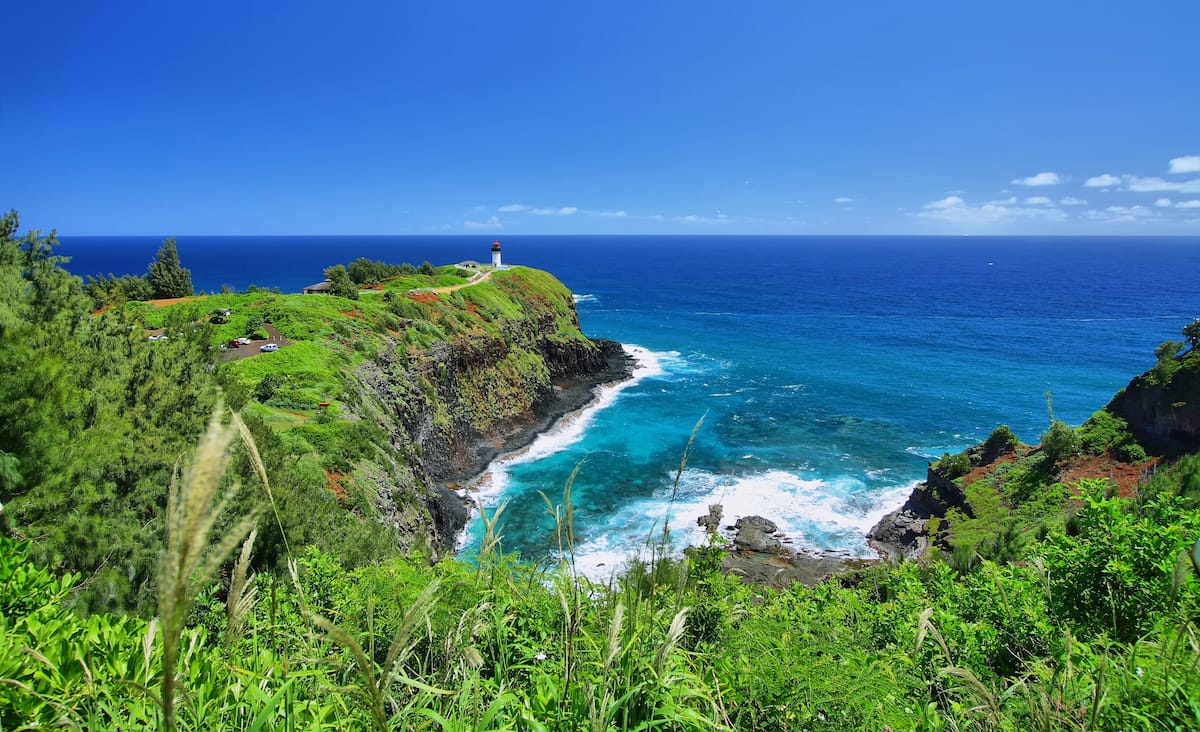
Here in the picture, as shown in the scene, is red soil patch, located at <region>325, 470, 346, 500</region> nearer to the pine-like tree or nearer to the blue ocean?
the blue ocean

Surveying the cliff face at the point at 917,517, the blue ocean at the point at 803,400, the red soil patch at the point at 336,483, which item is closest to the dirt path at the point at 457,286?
the blue ocean at the point at 803,400

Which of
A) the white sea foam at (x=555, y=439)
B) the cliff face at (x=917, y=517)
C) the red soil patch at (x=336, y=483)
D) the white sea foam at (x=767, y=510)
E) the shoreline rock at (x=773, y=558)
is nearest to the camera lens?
the red soil patch at (x=336, y=483)

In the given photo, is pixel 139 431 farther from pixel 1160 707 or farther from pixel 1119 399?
pixel 1119 399

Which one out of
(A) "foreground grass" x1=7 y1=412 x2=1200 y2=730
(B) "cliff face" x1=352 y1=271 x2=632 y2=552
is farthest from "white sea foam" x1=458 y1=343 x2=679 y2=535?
(A) "foreground grass" x1=7 y1=412 x2=1200 y2=730

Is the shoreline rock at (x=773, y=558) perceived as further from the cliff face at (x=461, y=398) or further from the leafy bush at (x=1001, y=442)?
the cliff face at (x=461, y=398)

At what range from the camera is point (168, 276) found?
47406mm

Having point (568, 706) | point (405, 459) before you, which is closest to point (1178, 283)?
point (405, 459)

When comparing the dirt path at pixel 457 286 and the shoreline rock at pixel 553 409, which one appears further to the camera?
the dirt path at pixel 457 286

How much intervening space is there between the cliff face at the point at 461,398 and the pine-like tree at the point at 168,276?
23219 millimetres

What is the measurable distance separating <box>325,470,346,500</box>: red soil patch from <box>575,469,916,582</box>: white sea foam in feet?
35.6

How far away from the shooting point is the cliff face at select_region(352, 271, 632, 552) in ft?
93.1

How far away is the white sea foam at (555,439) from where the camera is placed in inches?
1369

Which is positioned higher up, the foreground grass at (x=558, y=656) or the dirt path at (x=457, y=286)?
the dirt path at (x=457, y=286)

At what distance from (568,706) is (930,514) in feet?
108
